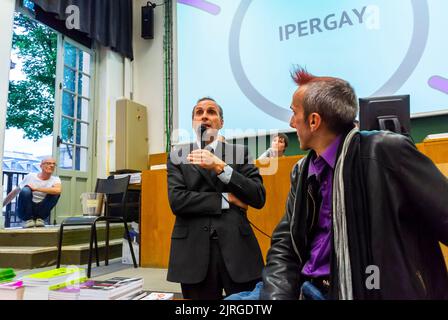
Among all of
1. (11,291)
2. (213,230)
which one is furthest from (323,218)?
(11,291)

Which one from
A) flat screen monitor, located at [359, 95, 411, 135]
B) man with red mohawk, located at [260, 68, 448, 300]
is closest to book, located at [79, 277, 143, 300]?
man with red mohawk, located at [260, 68, 448, 300]

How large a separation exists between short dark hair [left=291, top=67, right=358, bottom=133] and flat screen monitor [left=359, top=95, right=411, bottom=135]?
62cm

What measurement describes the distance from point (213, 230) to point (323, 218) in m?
0.44

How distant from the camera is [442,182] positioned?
753mm

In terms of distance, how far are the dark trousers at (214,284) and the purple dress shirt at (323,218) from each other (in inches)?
14.0

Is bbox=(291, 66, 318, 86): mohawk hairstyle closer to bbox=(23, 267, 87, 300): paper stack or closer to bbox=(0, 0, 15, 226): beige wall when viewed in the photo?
bbox=(23, 267, 87, 300): paper stack

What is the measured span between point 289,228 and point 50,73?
5.35 meters

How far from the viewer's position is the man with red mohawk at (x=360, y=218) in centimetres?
75

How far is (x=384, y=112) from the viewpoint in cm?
149

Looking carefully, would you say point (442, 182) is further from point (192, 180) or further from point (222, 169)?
point (192, 180)

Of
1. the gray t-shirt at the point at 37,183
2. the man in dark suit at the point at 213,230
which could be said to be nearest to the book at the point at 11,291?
the man in dark suit at the point at 213,230

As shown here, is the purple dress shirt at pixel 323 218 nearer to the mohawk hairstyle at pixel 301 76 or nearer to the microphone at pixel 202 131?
the mohawk hairstyle at pixel 301 76

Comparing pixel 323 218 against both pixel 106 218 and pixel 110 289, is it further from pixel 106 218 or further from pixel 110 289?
pixel 106 218
